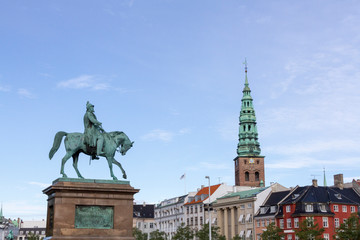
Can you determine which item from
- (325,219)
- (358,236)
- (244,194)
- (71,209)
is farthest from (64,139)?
(244,194)

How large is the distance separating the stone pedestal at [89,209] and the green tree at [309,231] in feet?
168

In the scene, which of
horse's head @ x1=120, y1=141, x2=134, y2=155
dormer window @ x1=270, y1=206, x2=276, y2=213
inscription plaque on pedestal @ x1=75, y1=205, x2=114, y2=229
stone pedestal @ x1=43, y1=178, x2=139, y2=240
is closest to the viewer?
stone pedestal @ x1=43, y1=178, x2=139, y2=240

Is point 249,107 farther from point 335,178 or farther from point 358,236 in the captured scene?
point 358,236

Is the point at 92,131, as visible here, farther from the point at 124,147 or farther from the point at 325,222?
the point at 325,222

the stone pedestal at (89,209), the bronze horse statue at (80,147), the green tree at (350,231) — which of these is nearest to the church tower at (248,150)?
the green tree at (350,231)

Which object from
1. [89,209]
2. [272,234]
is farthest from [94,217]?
[272,234]

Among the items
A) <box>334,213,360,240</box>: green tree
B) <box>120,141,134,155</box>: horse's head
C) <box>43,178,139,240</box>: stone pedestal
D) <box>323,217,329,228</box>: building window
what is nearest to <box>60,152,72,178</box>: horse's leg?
<box>43,178,139,240</box>: stone pedestal

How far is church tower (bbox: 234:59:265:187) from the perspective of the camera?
15725cm

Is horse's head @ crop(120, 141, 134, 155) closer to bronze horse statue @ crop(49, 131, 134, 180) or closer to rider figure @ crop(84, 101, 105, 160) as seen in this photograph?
bronze horse statue @ crop(49, 131, 134, 180)

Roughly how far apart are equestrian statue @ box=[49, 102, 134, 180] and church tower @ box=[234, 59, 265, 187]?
125 meters

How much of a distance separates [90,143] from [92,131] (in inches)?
28.9

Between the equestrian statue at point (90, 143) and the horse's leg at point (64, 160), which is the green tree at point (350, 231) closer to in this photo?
the equestrian statue at point (90, 143)

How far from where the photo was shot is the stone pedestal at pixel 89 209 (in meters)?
30.6

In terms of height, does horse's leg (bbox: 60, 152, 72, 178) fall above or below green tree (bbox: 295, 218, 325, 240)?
above
